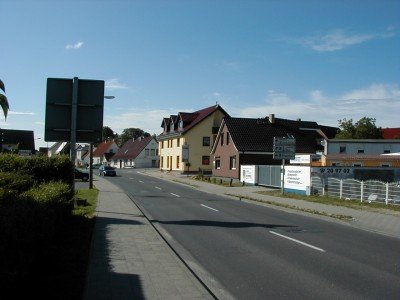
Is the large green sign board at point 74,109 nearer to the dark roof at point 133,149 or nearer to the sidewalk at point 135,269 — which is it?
the sidewalk at point 135,269

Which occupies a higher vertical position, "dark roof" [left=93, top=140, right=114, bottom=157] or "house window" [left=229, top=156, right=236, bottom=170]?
"dark roof" [left=93, top=140, right=114, bottom=157]

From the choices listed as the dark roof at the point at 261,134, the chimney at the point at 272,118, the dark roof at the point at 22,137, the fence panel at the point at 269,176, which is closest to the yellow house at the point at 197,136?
the dark roof at the point at 261,134

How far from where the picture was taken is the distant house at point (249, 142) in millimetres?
47938

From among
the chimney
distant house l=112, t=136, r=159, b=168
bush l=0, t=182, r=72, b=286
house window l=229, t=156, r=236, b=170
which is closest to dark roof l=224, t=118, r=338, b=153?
the chimney

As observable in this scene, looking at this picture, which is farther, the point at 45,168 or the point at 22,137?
the point at 22,137

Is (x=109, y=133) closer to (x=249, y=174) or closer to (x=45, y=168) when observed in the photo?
(x=249, y=174)

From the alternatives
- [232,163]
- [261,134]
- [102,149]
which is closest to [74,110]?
[232,163]

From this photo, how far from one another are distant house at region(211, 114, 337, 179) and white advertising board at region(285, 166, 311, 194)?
1521 cm

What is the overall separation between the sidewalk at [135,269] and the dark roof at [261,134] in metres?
36.9

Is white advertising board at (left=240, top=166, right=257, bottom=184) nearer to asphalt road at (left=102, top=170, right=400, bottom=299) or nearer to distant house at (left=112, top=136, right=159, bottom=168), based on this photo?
asphalt road at (left=102, top=170, right=400, bottom=299)

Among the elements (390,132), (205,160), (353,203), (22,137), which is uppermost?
(390,132)

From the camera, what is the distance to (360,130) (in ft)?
228

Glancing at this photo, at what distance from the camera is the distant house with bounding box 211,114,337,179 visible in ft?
157

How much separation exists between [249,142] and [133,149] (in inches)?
2342
